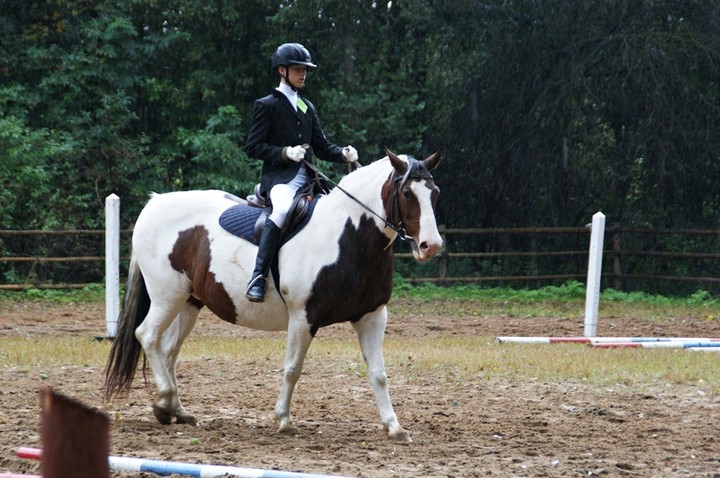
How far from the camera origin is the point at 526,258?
24469 millimetres

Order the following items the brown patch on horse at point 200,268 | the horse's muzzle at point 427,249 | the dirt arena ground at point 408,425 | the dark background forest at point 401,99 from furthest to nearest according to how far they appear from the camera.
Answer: the dark background forest at point 401,99 < the brown patch on horse at point 200,268 < the horse's muzzle at point 427,249 < the dirt arena ground at point 408,425

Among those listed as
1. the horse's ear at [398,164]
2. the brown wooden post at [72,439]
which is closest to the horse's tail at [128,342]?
the horse's ear at [398,164]

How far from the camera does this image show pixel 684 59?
21328 mm

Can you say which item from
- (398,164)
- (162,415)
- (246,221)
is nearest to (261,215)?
(246,221)

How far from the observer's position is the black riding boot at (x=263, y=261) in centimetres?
693

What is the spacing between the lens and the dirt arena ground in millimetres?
5922

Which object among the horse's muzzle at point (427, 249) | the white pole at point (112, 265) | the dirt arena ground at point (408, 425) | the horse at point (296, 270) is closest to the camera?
the dirt arena ground at point (408, 425)

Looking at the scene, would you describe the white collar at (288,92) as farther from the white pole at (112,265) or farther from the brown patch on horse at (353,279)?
the white pole at (112,265)

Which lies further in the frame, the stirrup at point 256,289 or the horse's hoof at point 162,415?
the horse's hoof at point 162,415

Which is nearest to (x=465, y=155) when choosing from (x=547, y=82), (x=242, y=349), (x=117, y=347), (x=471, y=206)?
(x=471, y=206)

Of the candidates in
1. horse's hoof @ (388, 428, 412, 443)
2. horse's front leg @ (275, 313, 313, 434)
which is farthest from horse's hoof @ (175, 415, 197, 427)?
horse's hoof @ (388, 428, 412, 443)

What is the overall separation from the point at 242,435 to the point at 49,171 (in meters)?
16.4

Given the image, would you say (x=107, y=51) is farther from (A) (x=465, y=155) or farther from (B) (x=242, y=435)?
(B) (x=242, y=435)

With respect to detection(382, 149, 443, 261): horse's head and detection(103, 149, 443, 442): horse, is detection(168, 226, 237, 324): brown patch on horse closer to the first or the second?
detection(103, 149, 443, 442): horse
